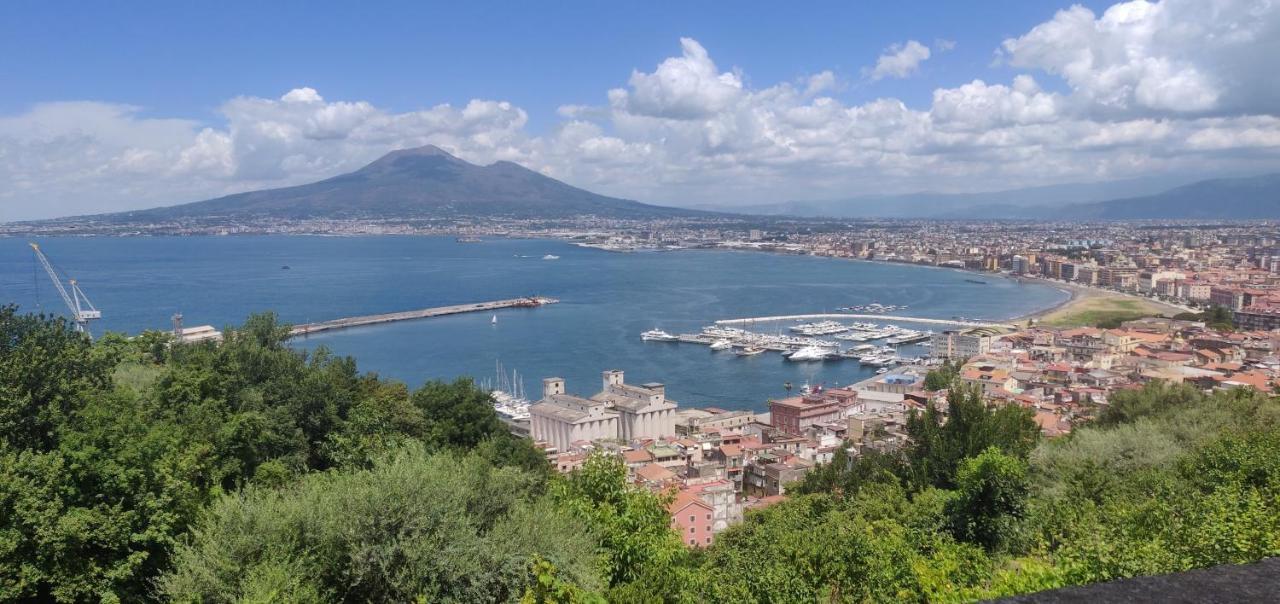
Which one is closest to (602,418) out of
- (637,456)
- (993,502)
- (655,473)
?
(637,456)

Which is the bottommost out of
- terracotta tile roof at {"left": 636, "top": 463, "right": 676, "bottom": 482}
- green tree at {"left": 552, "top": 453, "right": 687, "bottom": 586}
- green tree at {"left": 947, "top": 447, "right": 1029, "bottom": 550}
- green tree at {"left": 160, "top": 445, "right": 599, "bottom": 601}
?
terracotta tile roof at {"left": 636, "top": 463, "right": 676, "bottom": 482}

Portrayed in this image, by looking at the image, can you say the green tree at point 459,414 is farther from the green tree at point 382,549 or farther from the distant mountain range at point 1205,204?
the distant mountain range at point 1205,204

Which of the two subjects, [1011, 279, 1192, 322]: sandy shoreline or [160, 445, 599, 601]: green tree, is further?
[1011, 279, 1192, 322]: sandy shoreline

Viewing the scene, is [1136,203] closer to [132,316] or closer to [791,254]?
[791,254]

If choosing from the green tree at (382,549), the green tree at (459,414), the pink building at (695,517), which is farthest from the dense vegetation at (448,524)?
the pink building at (695,517)

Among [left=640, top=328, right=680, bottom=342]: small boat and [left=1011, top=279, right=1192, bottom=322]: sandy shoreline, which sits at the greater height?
[left=1011, top=279, right=1192, bottom=322]: sandy shoreline

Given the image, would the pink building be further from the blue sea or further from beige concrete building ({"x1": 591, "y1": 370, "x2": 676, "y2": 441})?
the blue sea

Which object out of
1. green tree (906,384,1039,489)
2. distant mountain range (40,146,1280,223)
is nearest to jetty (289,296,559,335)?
green tree (906,384,1039,489)

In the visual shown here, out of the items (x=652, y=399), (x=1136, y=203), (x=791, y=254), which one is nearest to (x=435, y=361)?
(x=652, y=399)
